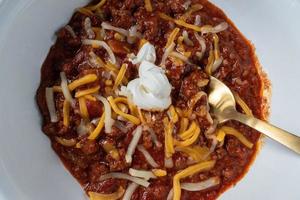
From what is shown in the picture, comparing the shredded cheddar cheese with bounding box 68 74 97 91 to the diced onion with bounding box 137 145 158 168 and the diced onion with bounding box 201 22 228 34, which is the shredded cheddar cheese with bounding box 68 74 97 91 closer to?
the diced onion with bounding box 137 145 158 168

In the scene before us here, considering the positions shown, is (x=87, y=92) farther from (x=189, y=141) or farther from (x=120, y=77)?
(x=189, y=141)

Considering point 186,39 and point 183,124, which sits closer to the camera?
point 183,124

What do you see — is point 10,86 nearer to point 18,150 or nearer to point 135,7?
point 18,150

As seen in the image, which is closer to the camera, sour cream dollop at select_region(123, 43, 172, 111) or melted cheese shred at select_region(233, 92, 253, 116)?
sour cream dollop at select_region(123, 43, 172, 111)

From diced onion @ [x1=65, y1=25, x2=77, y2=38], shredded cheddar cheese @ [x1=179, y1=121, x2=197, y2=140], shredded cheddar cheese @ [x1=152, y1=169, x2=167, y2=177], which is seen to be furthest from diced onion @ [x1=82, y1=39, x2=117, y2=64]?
shredded cheddar cheese @ [x1=152, y1=169, x2=167, y2=177]

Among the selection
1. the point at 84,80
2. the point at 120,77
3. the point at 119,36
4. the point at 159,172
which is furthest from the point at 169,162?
the point at 119,36

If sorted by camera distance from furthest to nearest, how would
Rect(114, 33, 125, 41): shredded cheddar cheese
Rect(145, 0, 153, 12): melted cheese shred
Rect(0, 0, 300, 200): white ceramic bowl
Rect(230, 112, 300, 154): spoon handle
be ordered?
Rect(145, 0, 153, 12): melted cheese shred, Rect(114, 33, 125, 41): shredded cheddar cheese, Rect(230, 112, 300, 154): spoon handle, Rect(0, 0, 300, 200): white ceramic bowl

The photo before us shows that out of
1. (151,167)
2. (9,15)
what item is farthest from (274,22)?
(9,15)
